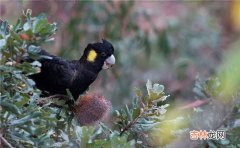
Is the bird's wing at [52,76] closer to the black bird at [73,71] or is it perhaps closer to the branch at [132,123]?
the black bird at [73,71]

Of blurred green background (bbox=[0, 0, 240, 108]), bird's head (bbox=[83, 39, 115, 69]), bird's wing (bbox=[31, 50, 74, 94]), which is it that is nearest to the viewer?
bird's wing (bbox=[31, 50, 74, 94])

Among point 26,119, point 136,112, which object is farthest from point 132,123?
point 26,119

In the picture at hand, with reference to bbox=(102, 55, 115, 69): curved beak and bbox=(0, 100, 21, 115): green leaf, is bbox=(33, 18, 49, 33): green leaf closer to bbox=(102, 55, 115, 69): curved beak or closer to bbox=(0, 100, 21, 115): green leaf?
bbox=(0, 100, 21, 115): green leaf

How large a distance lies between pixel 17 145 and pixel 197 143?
35.9 inches

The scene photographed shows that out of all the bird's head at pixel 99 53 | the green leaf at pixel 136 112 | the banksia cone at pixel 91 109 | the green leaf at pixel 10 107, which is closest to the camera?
the green leaf at pixel 10 107

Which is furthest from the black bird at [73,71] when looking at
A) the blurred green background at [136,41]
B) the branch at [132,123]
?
the blurred green background at [136,41]

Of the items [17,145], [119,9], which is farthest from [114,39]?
[17,145]

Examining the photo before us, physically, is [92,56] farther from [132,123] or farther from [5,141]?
[5,141]

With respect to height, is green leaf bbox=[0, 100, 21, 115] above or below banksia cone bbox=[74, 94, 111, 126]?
below

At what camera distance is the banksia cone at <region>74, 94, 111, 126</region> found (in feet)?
7.67

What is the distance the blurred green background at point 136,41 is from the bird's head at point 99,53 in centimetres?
94

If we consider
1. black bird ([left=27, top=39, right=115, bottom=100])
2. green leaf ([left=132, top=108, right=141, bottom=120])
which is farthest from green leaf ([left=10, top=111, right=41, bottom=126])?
black bird ([left=27, top=39, right=115, bottom=100])

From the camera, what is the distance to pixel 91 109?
2.35m

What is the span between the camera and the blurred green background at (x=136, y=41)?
4.51 m
